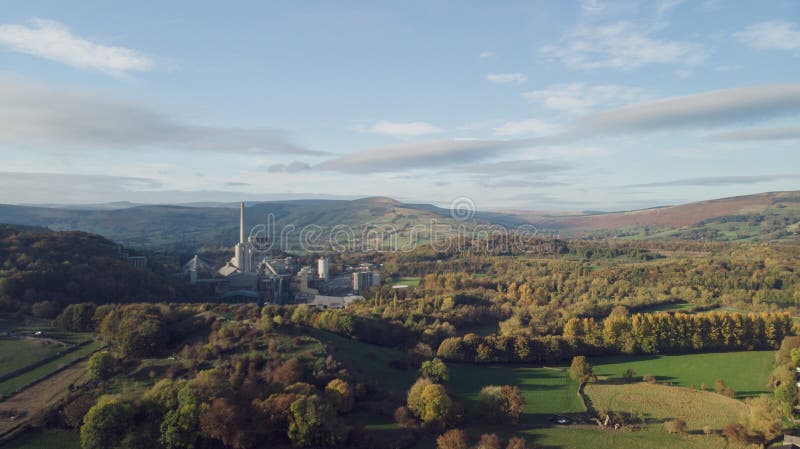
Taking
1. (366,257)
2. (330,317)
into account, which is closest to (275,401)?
(330,317)

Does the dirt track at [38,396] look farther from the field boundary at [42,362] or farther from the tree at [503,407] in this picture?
the tree at [503,407]

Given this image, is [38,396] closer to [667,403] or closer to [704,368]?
[667,403]

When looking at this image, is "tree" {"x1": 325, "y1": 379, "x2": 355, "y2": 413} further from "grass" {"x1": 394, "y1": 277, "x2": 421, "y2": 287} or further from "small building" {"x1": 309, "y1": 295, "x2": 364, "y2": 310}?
"grass" {"x1": 394, "y1": 277, "x2": 421, "y2": 287}

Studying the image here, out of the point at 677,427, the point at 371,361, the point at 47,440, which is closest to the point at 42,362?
the point at 47,440

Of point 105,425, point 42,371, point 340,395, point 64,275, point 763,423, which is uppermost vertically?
point 64,275

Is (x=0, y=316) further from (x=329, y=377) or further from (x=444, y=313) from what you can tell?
(x=444, y=313)

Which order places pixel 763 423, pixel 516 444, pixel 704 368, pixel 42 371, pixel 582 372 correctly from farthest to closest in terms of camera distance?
1. pixel 704 368
2. pixel 582 372
3. pixel 42 371
4. pixel 763 423
5. pixel 516 444
